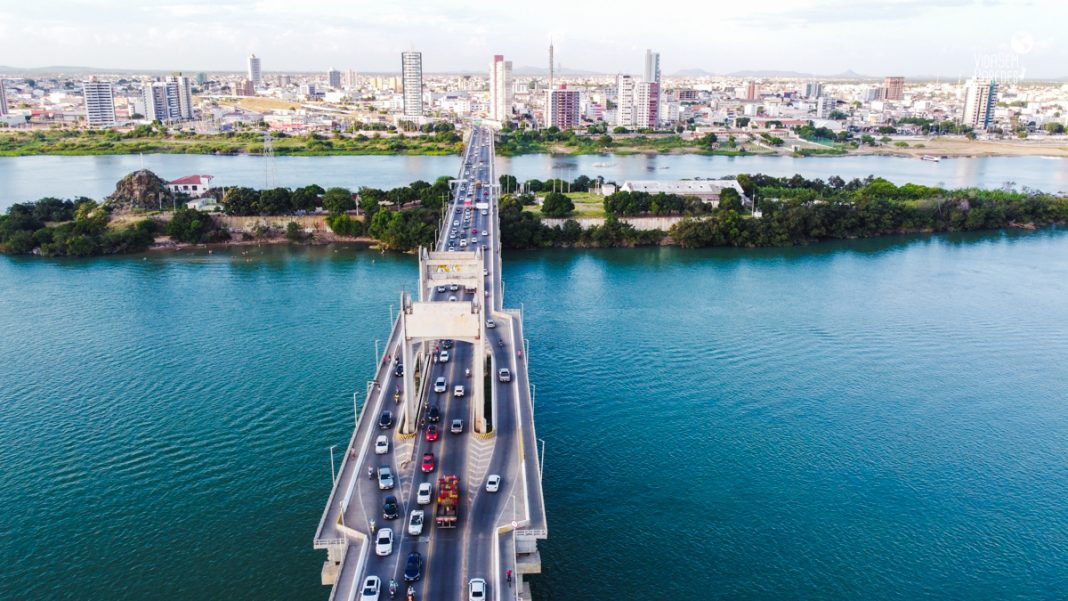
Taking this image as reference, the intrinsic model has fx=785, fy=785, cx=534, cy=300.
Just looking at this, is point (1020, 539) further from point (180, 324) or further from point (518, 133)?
point (518, 133)

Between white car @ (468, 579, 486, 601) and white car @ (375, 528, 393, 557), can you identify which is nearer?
white car @ (468, 579, 486, 601)

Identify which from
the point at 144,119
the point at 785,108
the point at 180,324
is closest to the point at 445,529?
the point at 180,324

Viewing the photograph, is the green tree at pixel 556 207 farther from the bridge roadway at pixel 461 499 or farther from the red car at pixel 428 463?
the red car at pixel 428 463

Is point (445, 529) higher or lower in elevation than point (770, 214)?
lower

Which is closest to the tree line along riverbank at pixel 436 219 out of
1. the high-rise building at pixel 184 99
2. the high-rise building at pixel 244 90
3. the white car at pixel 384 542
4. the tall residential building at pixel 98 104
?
the white car at pixel 384 542

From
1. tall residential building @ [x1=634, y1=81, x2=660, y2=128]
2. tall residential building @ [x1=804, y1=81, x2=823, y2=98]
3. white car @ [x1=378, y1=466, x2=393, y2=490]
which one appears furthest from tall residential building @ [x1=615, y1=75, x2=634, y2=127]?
white car @ [x1=378, y1=466, x2=393, y2=490]

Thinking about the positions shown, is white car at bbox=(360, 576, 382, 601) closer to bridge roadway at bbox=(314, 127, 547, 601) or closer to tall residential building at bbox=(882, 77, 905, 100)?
bridge roadway at bbox=(314, 127, 547, 601)
